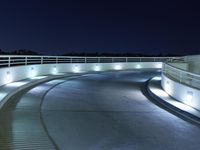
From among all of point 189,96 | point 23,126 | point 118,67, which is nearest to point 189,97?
point 189,96

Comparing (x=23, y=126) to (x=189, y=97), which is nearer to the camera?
(x=23, y=126)

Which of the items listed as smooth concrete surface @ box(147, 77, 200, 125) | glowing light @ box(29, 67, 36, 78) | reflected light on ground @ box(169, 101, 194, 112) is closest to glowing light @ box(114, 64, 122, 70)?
glowing light @ box(29, 67, 36, 78)

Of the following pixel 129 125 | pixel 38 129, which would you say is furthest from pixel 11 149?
pixel 129 125

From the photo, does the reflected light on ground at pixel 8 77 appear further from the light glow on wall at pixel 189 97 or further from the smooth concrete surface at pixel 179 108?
the light glow on wall at pixel 189 97

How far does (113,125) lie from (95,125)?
526 mm

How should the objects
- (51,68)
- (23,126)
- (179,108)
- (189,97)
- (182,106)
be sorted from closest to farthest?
(23,126) < (179,108) < (182,106) < (189,97) < (51,68)

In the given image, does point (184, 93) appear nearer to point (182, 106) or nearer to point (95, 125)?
point (182, 106)

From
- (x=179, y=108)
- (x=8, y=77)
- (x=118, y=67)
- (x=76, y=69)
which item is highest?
(x=118, y=67)

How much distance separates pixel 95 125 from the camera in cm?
1185

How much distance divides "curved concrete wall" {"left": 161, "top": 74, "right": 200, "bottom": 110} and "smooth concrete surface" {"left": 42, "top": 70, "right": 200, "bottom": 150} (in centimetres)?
131

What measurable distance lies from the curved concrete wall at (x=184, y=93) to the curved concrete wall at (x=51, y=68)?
26.8ft

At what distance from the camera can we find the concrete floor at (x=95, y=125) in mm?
9516

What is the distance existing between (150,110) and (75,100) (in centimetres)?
366

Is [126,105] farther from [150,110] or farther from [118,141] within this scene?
[118,141]
